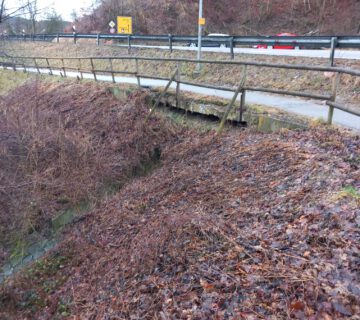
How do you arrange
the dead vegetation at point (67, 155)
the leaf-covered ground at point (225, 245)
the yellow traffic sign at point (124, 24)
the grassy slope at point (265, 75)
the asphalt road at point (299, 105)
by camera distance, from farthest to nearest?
the yellow traffic sign at point (124, 24)
the grassy slope at point (265, 75)
the dead vegetation at point (67, 155)
the asphalt road at point (299, 105)
the leaf-covered ground at point (225, 245)

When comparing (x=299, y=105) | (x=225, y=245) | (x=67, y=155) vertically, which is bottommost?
(x=67, y=155)

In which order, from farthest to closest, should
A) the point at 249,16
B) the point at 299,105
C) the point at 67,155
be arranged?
the point at 249,16 → the point at 67,155 → the point at 299,105

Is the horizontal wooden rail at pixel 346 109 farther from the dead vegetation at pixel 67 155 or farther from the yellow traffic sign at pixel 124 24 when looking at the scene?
the yellow traffic sign at pixel 124 24

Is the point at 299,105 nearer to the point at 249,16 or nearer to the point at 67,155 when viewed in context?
the point at 67,155

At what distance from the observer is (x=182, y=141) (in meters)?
9.56

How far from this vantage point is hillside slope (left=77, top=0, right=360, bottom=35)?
27.3 m

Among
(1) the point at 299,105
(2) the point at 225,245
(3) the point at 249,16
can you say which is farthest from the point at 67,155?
(3) the point at 249,16

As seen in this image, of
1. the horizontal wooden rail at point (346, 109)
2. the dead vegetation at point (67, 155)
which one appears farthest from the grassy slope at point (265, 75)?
the dead vegetation at point (67, 155)

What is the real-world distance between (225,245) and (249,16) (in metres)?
30.8

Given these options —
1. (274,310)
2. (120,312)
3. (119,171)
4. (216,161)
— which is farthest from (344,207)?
(119,171)

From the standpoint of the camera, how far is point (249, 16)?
103 ft

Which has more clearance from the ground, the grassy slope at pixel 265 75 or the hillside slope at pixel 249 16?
the hillside slope at pixel 249 16

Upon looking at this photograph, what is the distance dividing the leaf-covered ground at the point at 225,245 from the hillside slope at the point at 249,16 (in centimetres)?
2441

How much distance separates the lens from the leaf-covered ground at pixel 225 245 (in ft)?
11.2
